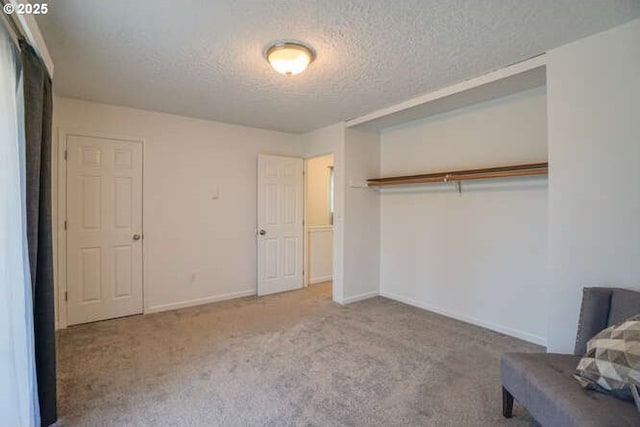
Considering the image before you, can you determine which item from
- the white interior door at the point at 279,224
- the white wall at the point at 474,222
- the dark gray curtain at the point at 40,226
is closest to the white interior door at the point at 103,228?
the white interior door at the point at 279,224

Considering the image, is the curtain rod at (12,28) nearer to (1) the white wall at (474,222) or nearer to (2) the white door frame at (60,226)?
(2) the white door frame at (60,226)

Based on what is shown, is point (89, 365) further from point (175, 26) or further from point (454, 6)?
point (454, 6)

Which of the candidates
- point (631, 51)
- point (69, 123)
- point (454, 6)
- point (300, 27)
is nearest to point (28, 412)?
point (300, 27)

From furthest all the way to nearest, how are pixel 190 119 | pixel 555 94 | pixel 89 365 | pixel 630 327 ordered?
1. pixel 190 119
2. pixel 89 365
3. pixel 555 94
4. pixel 630 327

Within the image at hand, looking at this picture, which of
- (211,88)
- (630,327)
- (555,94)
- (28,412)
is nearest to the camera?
(630,327)

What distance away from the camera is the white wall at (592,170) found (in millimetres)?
2031

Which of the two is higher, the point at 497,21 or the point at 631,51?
the point at 497,21

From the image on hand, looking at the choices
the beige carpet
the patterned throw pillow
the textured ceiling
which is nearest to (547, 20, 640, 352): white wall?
the textured ceiling

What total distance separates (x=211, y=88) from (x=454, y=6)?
2.22m

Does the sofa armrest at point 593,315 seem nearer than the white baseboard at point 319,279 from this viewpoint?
Yes

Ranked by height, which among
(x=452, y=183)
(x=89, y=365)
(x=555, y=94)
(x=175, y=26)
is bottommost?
(x=89, y=365)

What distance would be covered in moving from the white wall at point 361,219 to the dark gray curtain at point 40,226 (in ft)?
10.0

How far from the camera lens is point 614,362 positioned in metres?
1.49

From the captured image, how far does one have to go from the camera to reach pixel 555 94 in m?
2.34
